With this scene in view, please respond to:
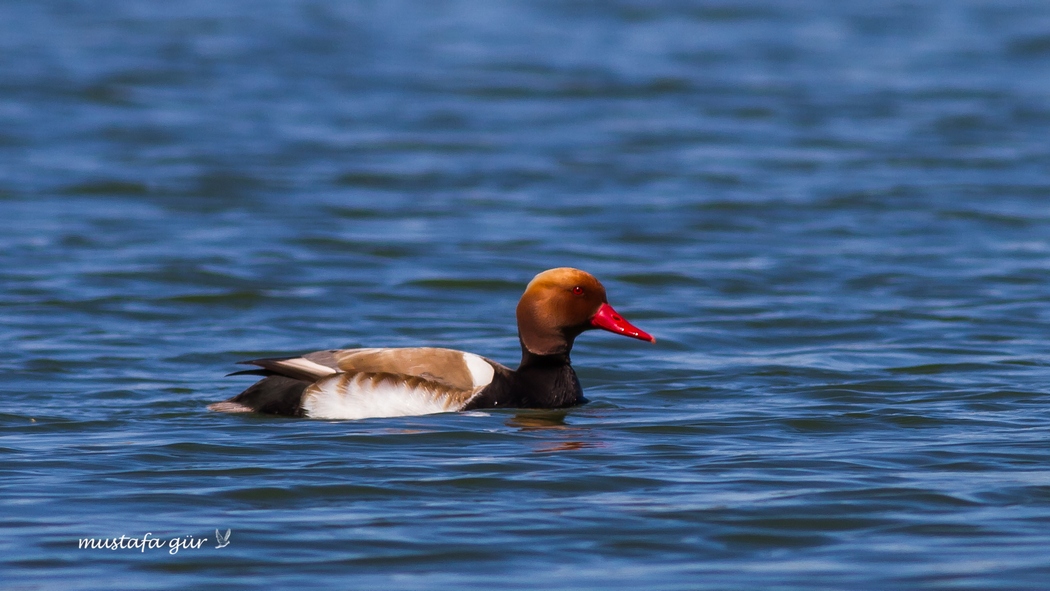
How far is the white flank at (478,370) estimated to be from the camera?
975cm

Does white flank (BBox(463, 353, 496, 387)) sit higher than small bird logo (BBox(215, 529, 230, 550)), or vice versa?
white flank (BBox(463, 353, 496, 387))

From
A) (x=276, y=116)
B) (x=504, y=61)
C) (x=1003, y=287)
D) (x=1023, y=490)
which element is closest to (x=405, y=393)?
(x=1023, y=490)

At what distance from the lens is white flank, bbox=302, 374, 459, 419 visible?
948 cm

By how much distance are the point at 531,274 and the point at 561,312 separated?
530 centimetres

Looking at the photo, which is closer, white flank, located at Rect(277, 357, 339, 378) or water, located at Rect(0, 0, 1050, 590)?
water, located at Rect(0, 0, 1050, 590)

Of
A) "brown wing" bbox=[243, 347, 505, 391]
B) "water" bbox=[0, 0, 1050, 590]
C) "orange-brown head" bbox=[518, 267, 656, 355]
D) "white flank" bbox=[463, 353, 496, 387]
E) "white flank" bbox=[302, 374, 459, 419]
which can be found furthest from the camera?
"orange-brown head" bbox=[518, 267, 656, 355]

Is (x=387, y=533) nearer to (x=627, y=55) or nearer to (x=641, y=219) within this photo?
(x=641, y=219)

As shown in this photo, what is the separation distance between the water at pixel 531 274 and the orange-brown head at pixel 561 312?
18.2 inches

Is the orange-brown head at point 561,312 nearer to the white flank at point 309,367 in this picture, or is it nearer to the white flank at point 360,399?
the white flank at point 360,399

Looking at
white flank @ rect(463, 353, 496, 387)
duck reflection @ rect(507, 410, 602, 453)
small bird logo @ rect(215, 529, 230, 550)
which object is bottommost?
duck reflection @ rect(507, 410, 602, 453)

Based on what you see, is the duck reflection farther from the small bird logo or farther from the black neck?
the small bird logo

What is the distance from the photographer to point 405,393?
9.55 m

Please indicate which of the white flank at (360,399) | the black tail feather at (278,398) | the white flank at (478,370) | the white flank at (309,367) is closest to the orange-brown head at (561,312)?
the white flank at (478,370)

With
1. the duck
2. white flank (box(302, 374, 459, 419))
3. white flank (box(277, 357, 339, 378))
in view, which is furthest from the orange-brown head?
white flank (box(277, 357, 339, 378))
